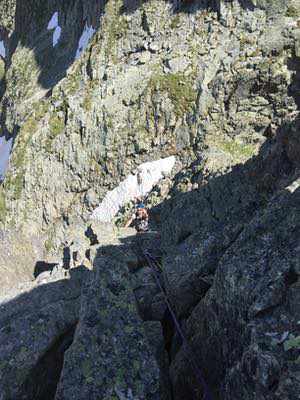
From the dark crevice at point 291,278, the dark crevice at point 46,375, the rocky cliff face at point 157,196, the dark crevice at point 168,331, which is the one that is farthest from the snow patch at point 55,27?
the dark crevice at point 291,278

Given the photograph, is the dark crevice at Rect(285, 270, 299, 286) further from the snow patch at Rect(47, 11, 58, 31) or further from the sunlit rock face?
the snow patch at Rect(47, 11, 58, 31)

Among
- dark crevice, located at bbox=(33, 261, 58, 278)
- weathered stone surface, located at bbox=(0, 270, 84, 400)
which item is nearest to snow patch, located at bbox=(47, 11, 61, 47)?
dark crevice, located at bbox=(33, 261, 58, 278)

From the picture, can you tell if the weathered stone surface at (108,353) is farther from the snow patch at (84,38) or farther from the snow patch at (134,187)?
the snow patch at (84,38)

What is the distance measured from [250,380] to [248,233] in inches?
A: 118

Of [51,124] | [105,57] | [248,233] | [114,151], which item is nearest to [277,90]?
[114,151]

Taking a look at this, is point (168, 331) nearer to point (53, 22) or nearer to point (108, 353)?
point (108, 353)

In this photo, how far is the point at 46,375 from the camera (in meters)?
9.29

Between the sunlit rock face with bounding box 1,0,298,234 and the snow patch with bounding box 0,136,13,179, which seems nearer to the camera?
the sunlit rock face with bounding box 1,0,298,234

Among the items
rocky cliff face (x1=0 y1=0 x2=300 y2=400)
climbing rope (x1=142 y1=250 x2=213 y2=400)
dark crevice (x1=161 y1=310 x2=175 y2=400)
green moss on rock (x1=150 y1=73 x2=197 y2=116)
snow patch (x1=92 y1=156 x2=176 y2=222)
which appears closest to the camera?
climbing rope (x1=142 y1=250 x2=213 y2=400)

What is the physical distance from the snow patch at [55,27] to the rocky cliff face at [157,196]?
18 centimetres

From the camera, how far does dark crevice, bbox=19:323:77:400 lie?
8.87 metres

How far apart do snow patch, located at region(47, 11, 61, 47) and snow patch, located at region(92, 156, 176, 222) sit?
26390 mm

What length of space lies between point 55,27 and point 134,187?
98.1 ft

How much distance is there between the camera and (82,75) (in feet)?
122
